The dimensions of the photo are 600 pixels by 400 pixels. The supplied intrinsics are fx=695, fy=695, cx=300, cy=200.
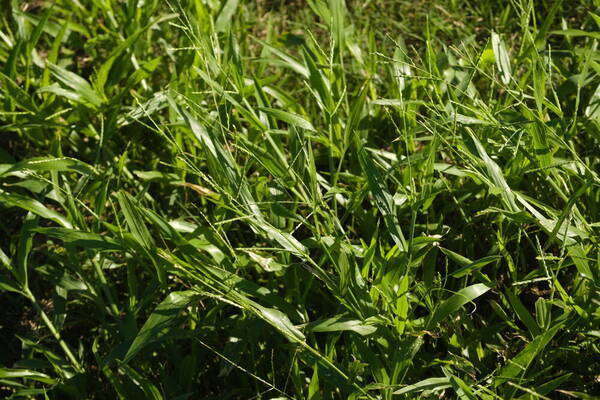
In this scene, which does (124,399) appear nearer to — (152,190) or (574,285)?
(152,190)

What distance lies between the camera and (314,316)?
6.19 ft

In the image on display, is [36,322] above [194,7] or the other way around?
the other way around

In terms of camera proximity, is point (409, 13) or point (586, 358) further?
point (409, 13)

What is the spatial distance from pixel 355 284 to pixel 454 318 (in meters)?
0.31

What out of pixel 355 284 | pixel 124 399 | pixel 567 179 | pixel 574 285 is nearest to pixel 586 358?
pixel 574 285

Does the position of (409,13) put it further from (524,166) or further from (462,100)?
(524,166)

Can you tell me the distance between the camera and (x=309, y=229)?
204 centimetres

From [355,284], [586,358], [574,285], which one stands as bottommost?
[586,358]

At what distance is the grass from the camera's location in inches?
61.5

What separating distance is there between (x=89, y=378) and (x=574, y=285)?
4.29 ft

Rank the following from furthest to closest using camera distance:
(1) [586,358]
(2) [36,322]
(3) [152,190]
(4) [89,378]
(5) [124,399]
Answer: (3) [152,190], (2) [36,322], (4) [89,378], (5) [124,399], (1) [586,358]

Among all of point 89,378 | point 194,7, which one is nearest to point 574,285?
point 89,378

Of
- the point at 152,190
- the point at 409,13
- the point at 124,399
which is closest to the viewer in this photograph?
the point at 124,399

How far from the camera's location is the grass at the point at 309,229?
1.56 m
